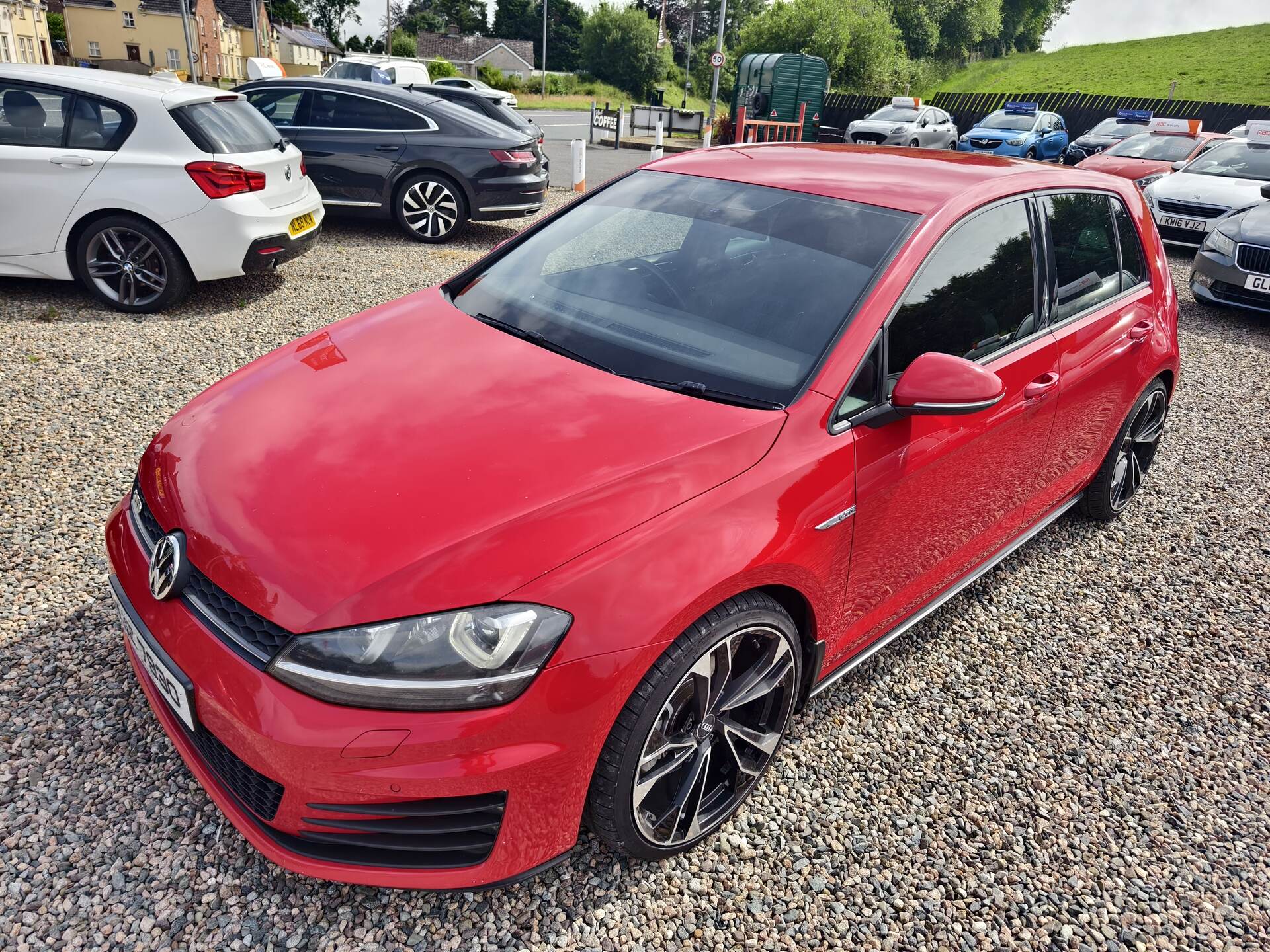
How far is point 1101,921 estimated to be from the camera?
2318 mm

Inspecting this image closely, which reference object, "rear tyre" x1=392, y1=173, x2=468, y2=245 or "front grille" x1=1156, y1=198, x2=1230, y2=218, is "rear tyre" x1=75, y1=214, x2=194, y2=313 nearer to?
"rear tyre" x1=392, y1=173, x2=468, y2=245

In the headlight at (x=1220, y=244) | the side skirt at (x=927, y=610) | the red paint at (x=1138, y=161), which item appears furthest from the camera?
the red paint at (x=1138, y=161)

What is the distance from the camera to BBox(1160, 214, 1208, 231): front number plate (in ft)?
37.1

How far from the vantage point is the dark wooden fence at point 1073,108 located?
28844mm

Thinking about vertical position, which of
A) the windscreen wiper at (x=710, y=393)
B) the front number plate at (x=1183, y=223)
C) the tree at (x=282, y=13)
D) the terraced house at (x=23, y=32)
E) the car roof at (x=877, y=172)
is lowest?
the front number plate at (x=1183, y=223)

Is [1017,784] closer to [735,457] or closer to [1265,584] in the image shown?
[735,457]

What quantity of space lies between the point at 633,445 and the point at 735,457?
26cm

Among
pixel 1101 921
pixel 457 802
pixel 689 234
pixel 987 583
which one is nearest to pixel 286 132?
pixel 689 234

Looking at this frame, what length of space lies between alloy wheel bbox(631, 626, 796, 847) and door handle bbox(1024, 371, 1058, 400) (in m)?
1.39

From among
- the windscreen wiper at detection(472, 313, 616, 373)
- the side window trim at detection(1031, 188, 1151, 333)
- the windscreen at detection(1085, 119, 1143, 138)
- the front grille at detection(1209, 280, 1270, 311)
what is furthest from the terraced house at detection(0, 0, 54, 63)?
the side window trim at detection(1031, 188, 1151, 333)

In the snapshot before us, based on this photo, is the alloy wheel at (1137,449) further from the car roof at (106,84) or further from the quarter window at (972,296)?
the car roof at (106,84)

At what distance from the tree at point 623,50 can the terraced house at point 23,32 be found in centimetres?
4448

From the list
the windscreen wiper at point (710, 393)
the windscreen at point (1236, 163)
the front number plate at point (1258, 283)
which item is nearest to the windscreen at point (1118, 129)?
the windscreen at point (1236, 163)

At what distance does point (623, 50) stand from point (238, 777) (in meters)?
87.9
